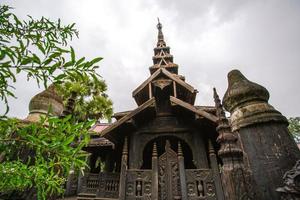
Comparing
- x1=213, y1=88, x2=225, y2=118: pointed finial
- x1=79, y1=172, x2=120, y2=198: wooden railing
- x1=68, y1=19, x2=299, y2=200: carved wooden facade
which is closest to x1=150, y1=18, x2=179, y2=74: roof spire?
x1=68, y1=19, x2=299, y2=200: carved wooden facade

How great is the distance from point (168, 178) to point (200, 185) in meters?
1.03

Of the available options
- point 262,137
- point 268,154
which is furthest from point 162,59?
point 268,154

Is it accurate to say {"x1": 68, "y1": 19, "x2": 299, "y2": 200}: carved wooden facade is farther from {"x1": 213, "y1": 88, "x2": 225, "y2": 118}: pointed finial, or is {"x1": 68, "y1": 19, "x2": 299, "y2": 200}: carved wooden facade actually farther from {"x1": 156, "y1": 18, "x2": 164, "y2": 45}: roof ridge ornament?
{"x1": 156, "y1": 18, "x2": 164, "y2": 45}: roof ridge ornament

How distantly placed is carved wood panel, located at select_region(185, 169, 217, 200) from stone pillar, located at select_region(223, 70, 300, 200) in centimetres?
353

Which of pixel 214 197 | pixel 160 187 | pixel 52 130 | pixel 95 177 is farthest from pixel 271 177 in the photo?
pixel 95 177

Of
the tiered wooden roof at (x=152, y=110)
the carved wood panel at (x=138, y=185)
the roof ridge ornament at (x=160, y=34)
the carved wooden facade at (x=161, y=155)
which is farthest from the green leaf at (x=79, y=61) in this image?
the roof ridge ornament at (x=160, y=34)

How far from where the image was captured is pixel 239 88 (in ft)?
9.46

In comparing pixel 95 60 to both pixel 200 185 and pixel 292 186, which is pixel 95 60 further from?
pixel 200 185

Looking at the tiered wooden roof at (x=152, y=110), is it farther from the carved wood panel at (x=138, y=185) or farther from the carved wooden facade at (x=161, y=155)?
the carved wood panel at (x=138, y=185)

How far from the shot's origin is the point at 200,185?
548 cm

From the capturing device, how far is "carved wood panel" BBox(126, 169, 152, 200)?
18.4 feet

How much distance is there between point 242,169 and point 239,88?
60.2 inches

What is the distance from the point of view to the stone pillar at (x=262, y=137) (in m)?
2.19

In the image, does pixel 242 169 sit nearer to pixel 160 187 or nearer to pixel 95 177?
pixel 160 187
